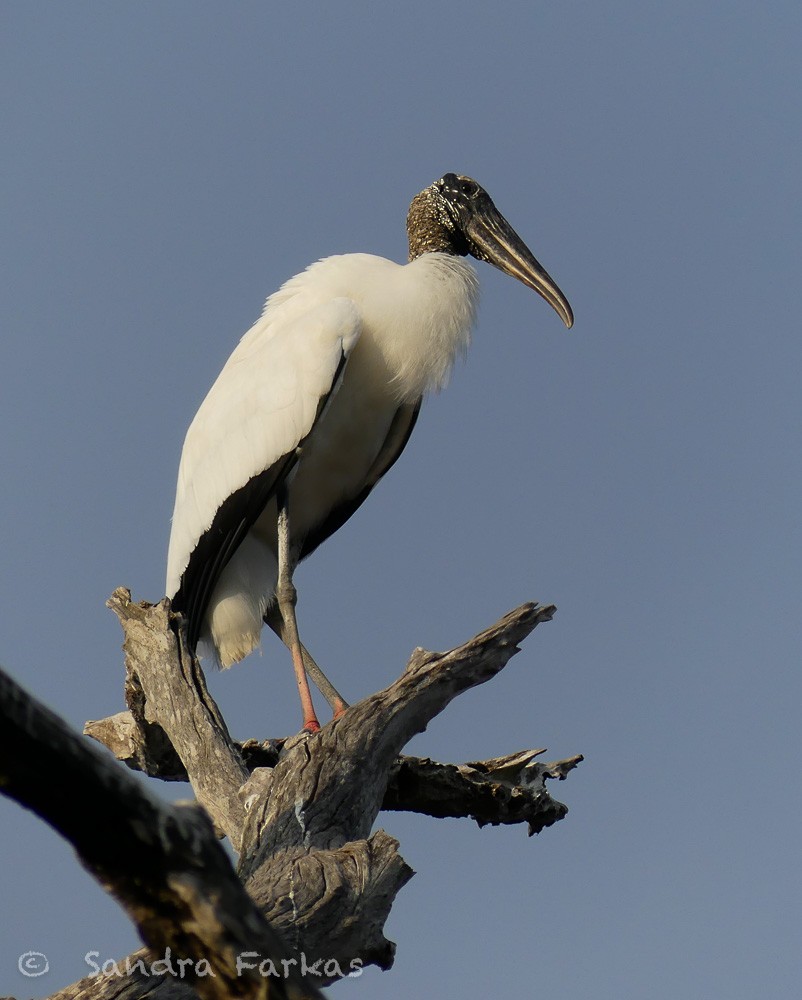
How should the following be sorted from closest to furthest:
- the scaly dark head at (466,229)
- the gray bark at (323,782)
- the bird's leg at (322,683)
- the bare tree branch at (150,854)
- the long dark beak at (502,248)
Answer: the bare tree branch at (150,854)
the gray bark at (323,782)
the bird's leg at (322,683)
the long dark beak at (502,248)
the scaly dark head at (466,229)

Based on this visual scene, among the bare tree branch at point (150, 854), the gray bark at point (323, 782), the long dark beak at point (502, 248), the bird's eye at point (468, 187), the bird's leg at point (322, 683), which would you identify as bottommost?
the bare tree branch at point (150, 854)

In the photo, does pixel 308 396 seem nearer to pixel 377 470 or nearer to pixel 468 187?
pixel 377 470

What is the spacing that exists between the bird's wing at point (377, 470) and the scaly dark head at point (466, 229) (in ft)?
3.87

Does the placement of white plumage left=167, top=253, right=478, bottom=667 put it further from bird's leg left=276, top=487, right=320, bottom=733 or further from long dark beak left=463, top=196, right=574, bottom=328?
long dark beak left=463, top=196, right=574, bottom=328

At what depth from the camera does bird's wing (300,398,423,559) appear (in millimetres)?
7078

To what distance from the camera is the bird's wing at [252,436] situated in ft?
20.9

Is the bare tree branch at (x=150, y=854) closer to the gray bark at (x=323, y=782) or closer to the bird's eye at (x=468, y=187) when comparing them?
the gray bark at (x=323, y=782)

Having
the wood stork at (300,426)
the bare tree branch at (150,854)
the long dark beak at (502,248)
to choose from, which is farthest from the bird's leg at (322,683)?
the bare tree branch at (150,854)

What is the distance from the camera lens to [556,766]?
567 cm

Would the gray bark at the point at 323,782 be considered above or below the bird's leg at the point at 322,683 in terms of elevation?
below

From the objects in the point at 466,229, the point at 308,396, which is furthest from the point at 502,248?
the point at 308,396

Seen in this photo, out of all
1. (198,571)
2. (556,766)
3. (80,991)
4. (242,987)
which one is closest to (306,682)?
(198,571)

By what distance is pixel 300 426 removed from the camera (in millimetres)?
6348

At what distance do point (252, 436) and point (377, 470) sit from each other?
0.96m
